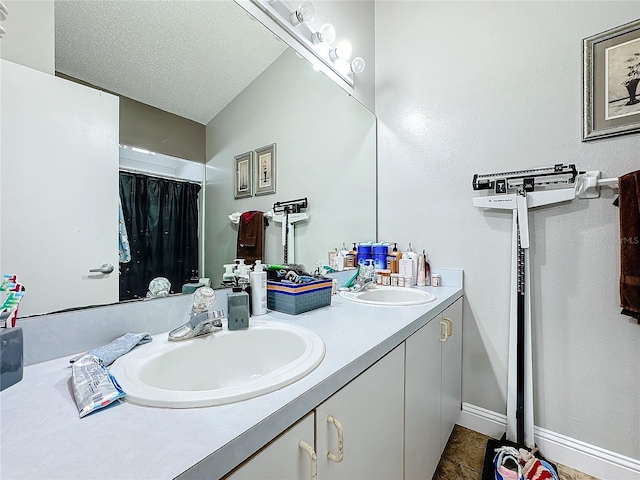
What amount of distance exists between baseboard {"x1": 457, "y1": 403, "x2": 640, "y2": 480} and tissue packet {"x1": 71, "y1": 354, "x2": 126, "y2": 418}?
1771 mm

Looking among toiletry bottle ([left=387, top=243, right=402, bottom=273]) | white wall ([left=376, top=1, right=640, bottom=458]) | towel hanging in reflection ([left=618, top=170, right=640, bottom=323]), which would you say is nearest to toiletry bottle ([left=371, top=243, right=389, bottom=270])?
toiletry bottle ([left=387, top=243, right=402, bottom=273])

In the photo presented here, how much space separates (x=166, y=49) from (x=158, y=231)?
58 cm

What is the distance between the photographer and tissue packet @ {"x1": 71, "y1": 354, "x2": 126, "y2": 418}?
453 mm

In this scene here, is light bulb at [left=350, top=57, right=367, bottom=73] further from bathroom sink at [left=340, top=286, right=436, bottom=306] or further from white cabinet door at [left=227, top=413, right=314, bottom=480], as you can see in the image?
white cabinet door at [left=227, top=413, right=314, bottom=480]

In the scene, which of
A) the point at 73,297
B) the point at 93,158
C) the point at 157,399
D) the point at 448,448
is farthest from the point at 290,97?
the point at 448,448

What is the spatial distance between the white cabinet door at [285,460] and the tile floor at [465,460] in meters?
1.13

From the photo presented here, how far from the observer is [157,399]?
18.5 inches

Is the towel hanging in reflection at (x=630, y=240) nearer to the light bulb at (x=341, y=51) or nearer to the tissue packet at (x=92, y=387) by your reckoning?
the light bulb at (x=341, y=51)

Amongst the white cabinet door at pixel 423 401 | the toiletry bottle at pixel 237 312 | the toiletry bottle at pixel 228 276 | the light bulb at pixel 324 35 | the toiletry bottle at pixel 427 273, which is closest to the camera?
the toiletry bottle at pixel 237 312

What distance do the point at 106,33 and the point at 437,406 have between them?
168 centimetres

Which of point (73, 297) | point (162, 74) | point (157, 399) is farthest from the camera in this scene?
point (162, 74)

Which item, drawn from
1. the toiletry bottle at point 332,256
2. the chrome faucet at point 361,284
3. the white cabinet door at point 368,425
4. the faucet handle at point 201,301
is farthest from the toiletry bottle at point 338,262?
the faucet handle at point 201,301

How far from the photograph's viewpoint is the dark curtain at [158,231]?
81 cm

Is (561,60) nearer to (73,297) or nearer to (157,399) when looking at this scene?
(157,399)
